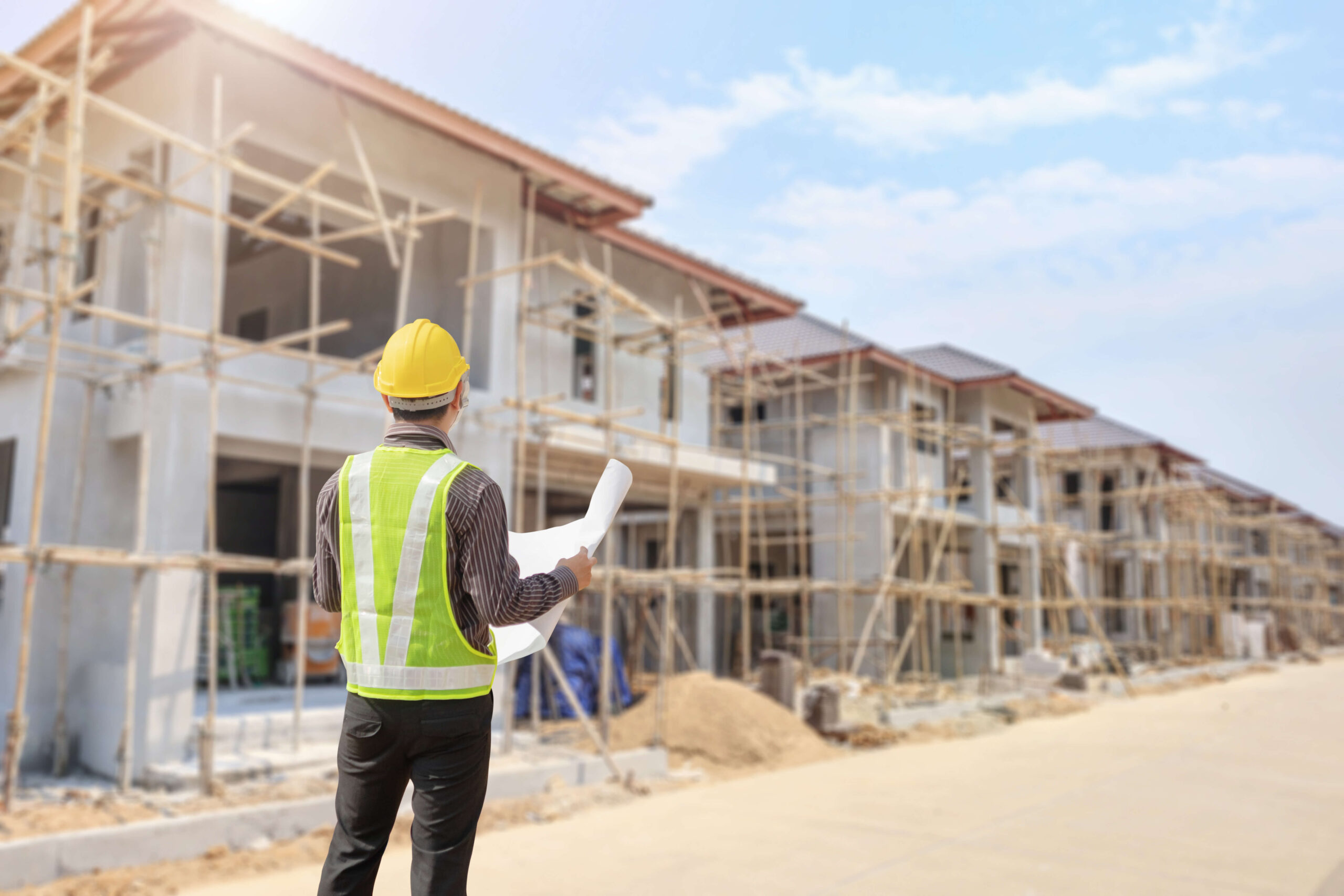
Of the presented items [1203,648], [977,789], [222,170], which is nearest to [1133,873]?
[977,789]

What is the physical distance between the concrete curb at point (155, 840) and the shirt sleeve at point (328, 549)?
4215 millimetres

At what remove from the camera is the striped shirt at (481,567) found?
2223 mm

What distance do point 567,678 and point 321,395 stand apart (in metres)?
5.01

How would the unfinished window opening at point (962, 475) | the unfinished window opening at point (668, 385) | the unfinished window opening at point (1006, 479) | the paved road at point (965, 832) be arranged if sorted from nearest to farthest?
the paved road at point (965, 832) < the unfinished window opening at point (668, 385) < the unfinished window opening at point (962, 475) < the unfinished window opening at point (1006, 479)

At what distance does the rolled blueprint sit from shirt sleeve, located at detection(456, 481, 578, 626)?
0.27ft

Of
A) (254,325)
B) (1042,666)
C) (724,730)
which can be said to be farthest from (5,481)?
(1042,666)

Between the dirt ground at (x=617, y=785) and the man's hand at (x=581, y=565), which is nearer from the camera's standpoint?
the man's hand at (x=581, y=565)

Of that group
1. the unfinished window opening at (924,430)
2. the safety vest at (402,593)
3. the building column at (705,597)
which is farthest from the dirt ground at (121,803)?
the unfinished window opening at (924,430)

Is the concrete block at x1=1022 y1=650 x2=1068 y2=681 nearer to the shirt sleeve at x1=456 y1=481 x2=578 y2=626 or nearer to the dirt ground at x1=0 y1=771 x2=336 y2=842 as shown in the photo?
the dirt ground at x1=0 y1=771 x2=336 y2=842

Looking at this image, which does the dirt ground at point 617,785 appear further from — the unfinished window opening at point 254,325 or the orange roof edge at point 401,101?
the unfinished window opening at point 254,325

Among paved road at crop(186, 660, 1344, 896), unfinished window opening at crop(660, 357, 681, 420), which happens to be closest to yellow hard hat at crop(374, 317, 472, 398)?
paved road at crop(186, 660, 1344, 896)

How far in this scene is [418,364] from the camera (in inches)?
93.2

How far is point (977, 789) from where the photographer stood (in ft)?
29.9

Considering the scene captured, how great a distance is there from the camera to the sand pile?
11.0m
